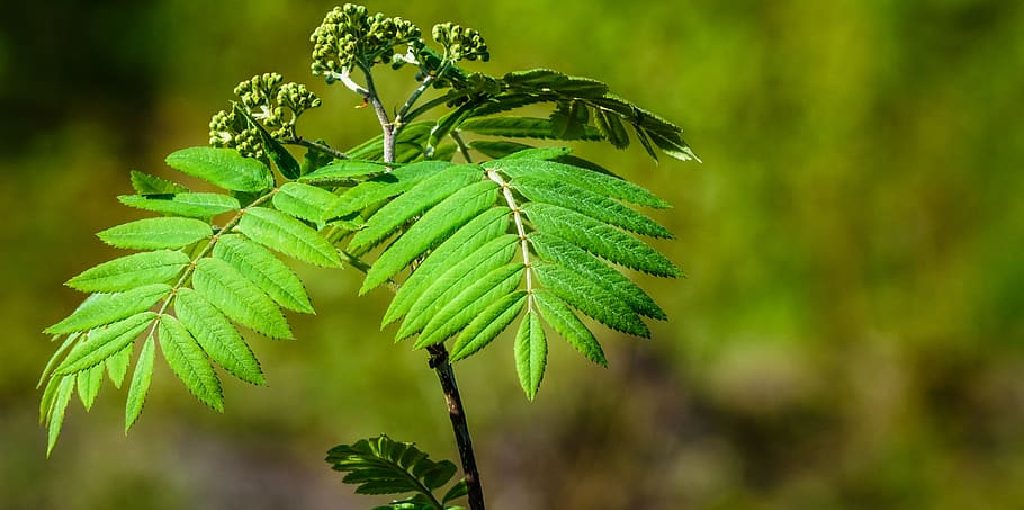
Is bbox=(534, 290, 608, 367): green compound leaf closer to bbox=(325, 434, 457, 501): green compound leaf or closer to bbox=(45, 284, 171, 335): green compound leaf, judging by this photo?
bbox=(45, 284, 171, 335): green compound leaf

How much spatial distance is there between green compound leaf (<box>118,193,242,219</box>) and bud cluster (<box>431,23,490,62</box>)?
13.6 inches

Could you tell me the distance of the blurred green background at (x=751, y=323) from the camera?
178 inches

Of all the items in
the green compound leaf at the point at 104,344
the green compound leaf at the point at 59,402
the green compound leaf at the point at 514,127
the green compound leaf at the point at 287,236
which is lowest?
the green compound leaf at the point at 59,402

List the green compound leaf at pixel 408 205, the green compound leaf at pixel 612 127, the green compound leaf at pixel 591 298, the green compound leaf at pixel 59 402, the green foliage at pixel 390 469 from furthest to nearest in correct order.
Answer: the green foliage at pixel 390 469 < the green compound leaf at pixel 612 127 < the green compound leaf at pixel 59 402 < the green compound leaf at pixel 408 205 < the green compound leaf at pixel 591 298

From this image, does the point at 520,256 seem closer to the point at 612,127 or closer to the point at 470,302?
the point at 470,302

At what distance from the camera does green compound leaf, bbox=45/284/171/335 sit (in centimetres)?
122

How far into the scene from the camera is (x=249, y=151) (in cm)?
134

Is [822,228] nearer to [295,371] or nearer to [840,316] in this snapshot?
[840,316]

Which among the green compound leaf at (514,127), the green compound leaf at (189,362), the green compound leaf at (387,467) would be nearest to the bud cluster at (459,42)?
the green compound leaf at (514,127)

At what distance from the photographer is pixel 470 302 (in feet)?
3.76

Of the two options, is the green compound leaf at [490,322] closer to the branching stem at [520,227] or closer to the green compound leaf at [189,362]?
the branching stem at [520,227]

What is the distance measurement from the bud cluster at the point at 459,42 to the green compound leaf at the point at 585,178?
21 cm

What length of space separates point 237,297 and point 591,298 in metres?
0.41

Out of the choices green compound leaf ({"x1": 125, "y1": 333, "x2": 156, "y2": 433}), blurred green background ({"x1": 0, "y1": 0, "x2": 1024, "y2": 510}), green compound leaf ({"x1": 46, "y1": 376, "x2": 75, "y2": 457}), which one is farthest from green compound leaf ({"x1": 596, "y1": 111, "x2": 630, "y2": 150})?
blurred green background ({"x1": 0, "y1": 0, "x2": 1024, "y2": 510})
